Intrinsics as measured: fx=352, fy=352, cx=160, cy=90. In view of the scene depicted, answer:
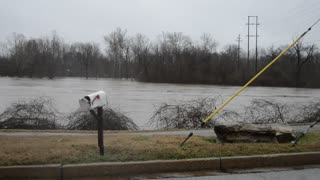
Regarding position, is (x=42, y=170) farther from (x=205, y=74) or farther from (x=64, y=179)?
(x=205, y=74)

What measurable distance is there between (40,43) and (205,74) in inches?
2379

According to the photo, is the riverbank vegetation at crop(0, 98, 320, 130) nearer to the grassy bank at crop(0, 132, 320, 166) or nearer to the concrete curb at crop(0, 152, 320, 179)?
the grassy bank at crop(0, 132, 320, 166)

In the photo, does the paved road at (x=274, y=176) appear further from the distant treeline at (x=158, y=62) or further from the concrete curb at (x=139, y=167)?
the distant treeline at (x=158, y=62)

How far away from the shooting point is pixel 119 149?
6.93m

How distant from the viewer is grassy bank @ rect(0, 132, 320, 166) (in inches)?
242

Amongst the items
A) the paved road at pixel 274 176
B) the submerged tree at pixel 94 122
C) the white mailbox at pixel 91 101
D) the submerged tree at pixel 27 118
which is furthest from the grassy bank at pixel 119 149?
the submerged tree at pixel 27 118

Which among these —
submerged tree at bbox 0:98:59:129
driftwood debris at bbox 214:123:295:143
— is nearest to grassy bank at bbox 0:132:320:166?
driftwood debris at bbox 214:123:295:143

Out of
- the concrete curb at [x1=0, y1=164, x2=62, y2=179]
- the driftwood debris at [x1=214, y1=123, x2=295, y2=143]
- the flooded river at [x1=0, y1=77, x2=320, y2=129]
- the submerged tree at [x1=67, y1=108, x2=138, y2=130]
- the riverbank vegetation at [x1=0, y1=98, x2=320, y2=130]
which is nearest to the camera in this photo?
the concrete curb at [x1=0, y1=164, x2=62, y2=179]

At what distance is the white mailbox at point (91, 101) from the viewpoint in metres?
6.09

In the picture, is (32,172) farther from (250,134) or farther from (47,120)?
(47,120)

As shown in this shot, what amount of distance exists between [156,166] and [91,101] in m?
1.60

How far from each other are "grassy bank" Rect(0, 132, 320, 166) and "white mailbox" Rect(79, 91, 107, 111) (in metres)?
0.91

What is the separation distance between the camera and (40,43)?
381ft

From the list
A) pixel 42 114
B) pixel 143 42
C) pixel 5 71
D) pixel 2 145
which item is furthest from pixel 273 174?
pixel 5 71
